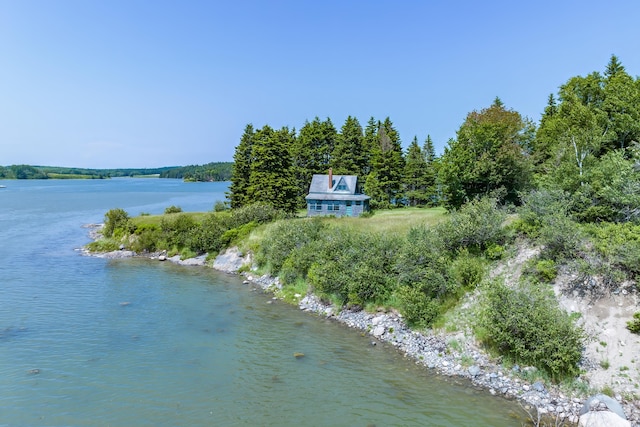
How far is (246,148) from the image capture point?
5922 cm

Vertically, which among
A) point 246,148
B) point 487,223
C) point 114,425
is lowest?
point 114,425

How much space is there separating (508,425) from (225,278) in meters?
25.7

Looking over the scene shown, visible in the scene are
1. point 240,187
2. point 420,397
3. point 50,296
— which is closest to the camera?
point 420,397

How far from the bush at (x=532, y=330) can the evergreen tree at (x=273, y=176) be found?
123 ft

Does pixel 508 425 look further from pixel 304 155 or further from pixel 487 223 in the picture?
pixel 304 155

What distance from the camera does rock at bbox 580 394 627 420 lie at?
1351 cm

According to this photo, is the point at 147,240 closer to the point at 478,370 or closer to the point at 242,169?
the point at 242,169

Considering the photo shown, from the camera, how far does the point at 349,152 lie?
6612 cm

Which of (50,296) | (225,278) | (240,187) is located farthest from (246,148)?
(50,296)

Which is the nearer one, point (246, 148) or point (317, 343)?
point (317, 343)

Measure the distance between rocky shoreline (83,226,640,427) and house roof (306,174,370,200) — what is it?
94.5ft

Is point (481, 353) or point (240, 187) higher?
point (240, 187)

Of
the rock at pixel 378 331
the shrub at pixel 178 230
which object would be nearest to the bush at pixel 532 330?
the rock at pixel 378 331

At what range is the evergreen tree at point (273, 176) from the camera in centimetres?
5275
